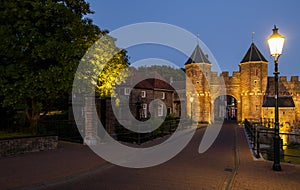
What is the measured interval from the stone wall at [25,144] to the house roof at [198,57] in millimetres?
28536

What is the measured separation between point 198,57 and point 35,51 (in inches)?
1172

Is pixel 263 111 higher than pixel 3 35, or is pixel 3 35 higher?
pixel 3 35

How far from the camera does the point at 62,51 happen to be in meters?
11.5

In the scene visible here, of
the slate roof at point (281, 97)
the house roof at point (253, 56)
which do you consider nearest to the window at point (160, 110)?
the house roof at point (253, 56)

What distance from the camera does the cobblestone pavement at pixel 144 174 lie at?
6926mm

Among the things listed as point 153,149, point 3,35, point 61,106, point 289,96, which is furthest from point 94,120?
point 289,96

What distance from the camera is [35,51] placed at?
11.3m

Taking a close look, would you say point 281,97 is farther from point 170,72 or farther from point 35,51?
point 170,72

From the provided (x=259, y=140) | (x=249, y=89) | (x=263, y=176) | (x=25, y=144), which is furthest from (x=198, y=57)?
(x=263, y=176)

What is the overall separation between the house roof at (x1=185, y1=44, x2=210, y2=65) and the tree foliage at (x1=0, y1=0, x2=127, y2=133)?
2738 cm

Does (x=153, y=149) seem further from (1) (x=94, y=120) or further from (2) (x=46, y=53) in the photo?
(2) (x=46, y=53)

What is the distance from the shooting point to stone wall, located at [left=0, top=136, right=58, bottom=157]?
1098 cm

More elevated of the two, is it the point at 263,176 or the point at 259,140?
the point at 263,176

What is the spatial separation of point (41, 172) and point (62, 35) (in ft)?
23.0
